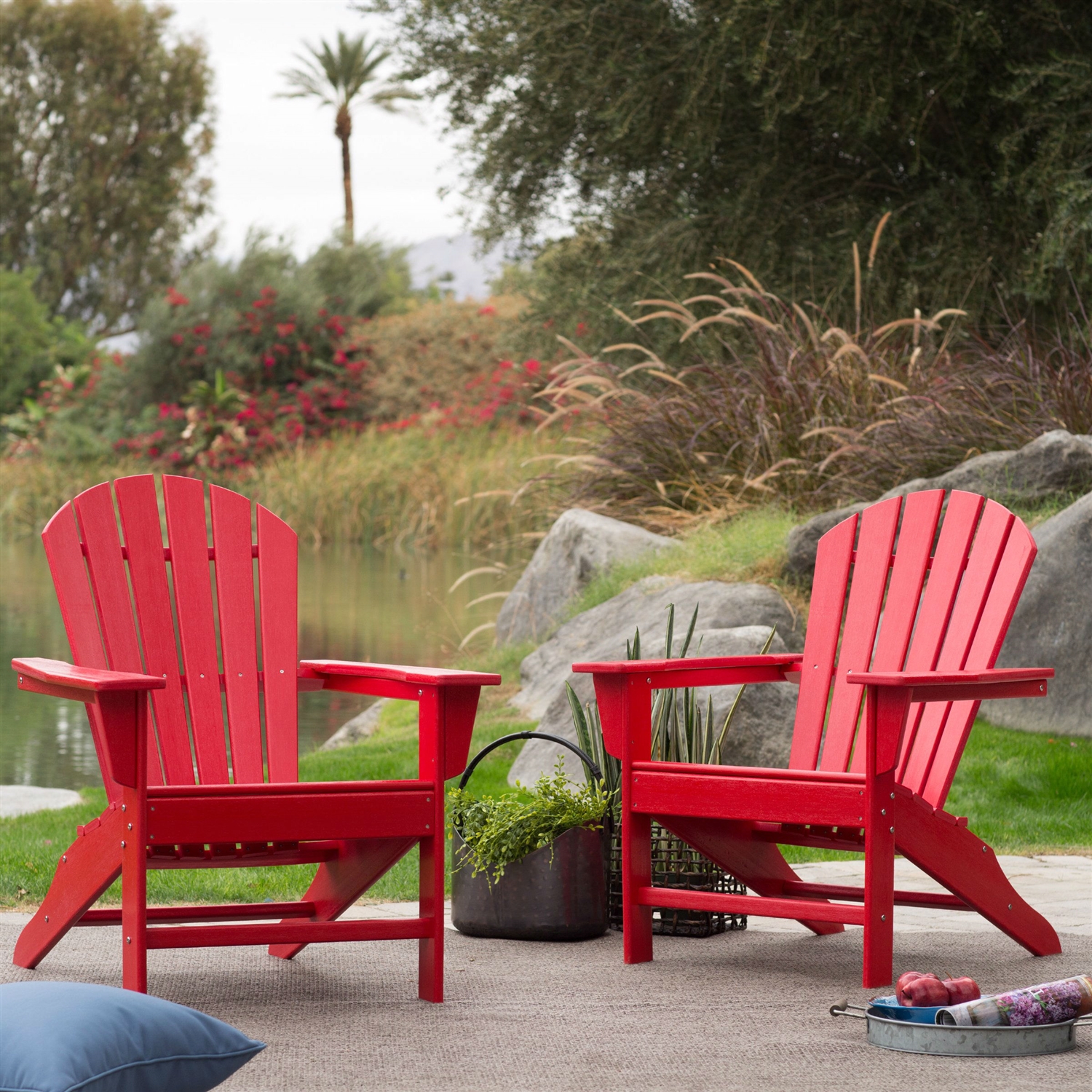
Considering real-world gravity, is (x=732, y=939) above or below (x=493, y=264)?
below

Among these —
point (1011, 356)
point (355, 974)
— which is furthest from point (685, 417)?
point (355, 974)

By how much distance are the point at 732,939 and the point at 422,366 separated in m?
15.8

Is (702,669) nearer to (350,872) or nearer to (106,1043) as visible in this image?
(350,872)

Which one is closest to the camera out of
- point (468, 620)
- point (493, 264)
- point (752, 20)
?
point (752, 20)

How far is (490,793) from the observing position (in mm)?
4832

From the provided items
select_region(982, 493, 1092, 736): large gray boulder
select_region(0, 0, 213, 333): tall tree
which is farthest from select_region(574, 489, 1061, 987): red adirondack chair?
select_region(0, 0, 213, 333): tall tree

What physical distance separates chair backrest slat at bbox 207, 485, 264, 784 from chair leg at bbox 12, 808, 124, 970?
0.48 m

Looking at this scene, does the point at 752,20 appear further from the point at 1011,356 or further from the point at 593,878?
the point at 593,878

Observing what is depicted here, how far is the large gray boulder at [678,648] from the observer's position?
14.3 feet

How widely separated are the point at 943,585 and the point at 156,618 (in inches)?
70.0

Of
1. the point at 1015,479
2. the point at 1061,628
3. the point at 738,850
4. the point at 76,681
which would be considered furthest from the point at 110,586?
the point at 1015,479

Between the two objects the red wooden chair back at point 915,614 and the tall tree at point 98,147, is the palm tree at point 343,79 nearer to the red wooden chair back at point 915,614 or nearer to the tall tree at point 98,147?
the tall tree at point 98,147

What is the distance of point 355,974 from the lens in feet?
9.71

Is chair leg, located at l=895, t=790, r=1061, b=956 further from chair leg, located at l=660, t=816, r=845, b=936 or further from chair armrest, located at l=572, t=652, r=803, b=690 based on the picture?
chair armrest, located at l=572, t=652, r=803, b=690
